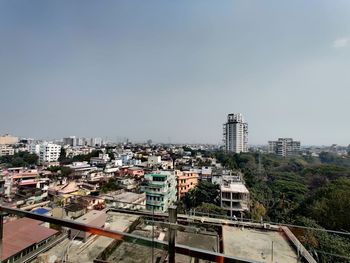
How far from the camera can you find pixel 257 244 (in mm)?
5176

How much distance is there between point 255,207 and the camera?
50.4ft

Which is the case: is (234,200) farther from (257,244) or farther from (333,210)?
(257,244)

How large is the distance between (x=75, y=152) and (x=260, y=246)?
45.5 meters

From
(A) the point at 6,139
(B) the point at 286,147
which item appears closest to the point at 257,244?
(A) the point at 6,139

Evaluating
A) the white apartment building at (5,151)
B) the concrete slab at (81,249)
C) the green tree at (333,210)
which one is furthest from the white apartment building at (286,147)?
the concrete slab at (81,249)

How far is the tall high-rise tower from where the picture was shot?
5497cm

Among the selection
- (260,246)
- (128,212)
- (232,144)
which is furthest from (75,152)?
(260,246)

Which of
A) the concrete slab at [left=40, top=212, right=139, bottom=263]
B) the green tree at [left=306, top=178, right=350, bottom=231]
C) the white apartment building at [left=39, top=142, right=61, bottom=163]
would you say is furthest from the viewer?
the white apartment building at [left=39, top=142, right=61, bottom=163]

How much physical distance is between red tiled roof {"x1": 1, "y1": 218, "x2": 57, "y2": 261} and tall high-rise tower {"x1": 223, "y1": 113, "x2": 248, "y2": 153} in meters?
52.0

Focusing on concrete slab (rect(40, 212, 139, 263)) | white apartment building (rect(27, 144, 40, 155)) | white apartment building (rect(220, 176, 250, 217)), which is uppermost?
white apartment building (rect(27, 144, 40, 155))

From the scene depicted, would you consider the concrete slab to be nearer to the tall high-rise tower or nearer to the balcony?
the balcony

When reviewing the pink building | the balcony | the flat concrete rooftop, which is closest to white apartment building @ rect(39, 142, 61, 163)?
the pink building

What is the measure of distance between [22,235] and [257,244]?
5099 millimetres

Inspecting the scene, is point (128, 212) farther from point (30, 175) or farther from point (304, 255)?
point (30, 175)
